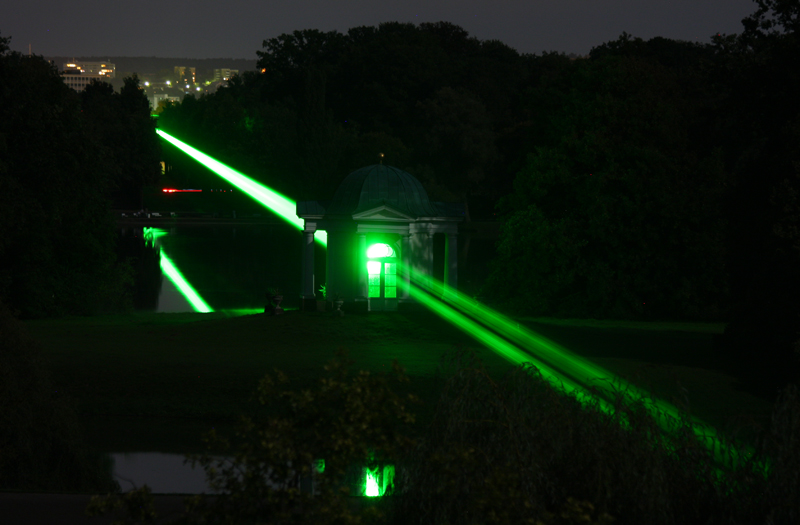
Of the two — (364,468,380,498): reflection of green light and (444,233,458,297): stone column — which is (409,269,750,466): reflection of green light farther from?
(364,468,380,498): reflection of green light

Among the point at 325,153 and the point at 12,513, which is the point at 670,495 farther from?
the point at 325,153

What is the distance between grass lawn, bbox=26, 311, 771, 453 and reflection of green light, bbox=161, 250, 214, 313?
36.7 ft

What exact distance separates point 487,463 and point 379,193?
71.2 ft

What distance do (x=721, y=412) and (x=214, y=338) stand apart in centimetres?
1401

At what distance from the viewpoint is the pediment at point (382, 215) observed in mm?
27406

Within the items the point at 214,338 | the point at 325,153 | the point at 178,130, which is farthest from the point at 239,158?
the point at 214,338

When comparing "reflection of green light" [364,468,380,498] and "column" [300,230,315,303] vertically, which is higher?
"column" [300,230,315,303]

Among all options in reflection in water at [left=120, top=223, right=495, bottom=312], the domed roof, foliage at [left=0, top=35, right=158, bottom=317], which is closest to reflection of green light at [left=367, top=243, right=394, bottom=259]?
the domed roof

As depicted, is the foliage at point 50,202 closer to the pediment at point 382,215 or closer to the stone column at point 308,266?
the stone column at point 308,266

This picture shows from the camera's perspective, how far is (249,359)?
→ 20641 mm

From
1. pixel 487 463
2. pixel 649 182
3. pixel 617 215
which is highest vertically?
pixel 649 182

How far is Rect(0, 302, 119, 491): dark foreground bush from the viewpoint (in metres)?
11.2

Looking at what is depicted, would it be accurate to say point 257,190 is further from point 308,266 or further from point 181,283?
point 308,266

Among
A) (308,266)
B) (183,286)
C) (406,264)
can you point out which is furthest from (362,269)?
(183,286)
